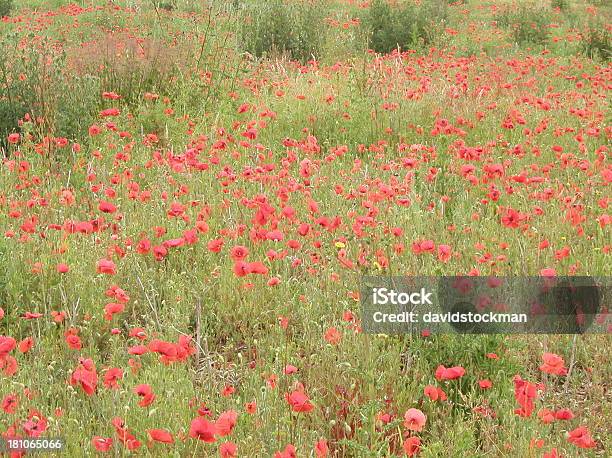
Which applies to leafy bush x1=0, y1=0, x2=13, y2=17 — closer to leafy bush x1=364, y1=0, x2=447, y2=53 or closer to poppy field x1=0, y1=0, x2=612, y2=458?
leafy bush x1=364, y1=0, x2=447, y2=53

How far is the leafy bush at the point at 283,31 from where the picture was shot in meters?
10.8

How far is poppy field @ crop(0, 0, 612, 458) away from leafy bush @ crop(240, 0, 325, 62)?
9.84ft

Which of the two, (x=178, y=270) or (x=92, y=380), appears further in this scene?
(x=178, y=270)

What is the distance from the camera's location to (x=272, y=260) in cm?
353

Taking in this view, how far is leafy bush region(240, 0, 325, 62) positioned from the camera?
1082cm

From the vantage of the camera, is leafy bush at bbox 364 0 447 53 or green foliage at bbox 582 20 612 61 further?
leafy bush at bbox 364 0 447 53

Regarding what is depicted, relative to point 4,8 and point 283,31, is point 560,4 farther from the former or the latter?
point 4,8

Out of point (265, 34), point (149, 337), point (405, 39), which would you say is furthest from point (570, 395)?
point (405, 39)

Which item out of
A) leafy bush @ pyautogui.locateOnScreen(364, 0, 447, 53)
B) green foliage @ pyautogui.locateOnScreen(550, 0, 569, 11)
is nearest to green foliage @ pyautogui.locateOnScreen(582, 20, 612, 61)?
leafy bush @ pyautogui.locateOnScreen(364, 0, 447, 53)

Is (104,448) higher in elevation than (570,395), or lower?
higher

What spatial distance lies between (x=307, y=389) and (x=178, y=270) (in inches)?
53.6

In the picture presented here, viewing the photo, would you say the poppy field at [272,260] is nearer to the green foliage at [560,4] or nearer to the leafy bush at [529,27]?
the leafy bush at [529,27]

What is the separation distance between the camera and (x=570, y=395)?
2.86m

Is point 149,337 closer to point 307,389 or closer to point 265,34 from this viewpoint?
point 307,389
